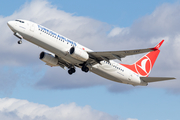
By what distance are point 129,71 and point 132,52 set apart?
9291 mm

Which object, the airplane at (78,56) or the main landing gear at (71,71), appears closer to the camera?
the airplane at (78,56)

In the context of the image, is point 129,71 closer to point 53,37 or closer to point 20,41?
point 53,37

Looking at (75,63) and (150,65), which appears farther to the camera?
(150,65)

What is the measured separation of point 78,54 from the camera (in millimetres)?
45562

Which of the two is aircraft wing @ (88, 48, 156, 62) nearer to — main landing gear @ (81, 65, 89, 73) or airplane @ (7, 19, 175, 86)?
airplane @ (7, 19, 175, 86)

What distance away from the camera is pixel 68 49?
4625 cm

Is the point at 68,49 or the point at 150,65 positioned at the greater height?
the point at 150,65

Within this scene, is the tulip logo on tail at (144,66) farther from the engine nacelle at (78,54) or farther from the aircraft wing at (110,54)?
the engine nacelle at (78,54)

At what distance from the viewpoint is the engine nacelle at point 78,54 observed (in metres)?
45.4

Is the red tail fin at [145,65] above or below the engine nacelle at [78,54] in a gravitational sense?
above

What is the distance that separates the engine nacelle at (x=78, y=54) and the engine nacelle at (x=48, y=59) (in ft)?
20.4

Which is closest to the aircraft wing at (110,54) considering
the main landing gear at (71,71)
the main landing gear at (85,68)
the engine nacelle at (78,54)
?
the engine nacelle at (78,54)

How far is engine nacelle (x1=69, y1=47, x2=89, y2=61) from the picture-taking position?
45353 mm

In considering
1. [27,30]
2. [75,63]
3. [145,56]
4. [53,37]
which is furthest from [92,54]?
[145,56]
